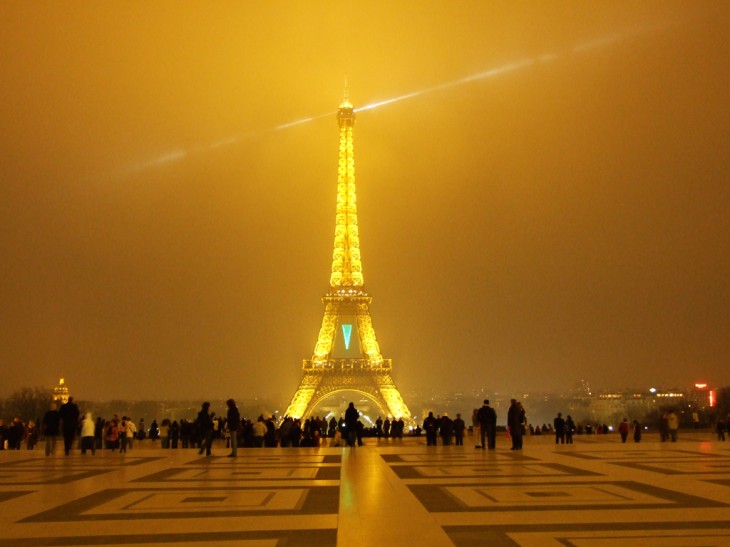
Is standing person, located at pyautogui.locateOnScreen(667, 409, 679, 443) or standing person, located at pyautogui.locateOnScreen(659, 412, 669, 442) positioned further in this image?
standing person, located at pyautogui.locateOnScreen(659, 412, 669, 442)

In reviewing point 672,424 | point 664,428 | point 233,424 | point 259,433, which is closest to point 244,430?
point 259,433

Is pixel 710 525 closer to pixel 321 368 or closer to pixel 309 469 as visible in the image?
pixel 309 469

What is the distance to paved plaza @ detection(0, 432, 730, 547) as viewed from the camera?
792cm

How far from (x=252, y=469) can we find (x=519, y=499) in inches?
287

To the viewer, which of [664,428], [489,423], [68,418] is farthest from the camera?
[664,428]

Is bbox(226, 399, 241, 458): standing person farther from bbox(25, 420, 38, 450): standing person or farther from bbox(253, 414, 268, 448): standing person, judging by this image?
bbox(25, 420, 38, 450): standing person

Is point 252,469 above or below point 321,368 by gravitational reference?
below

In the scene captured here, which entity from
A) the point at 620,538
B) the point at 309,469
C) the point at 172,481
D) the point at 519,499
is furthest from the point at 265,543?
the point at 309,469

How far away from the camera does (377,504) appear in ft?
34.0

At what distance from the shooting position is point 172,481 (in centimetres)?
1377

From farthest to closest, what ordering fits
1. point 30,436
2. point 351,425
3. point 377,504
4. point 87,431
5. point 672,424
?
point 30,436, point 672,424, point 351,425, point 87,431, point 377,504

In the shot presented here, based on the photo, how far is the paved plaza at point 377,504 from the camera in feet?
26.0

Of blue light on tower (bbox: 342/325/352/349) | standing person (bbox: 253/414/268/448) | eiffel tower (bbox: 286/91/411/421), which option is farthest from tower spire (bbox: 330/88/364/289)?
standing person (bbox: 253/414/268/448)

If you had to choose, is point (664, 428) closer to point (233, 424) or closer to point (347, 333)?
point (233, 424)
